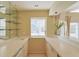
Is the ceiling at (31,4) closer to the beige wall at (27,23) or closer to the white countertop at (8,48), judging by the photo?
the beige wall at (27,23)

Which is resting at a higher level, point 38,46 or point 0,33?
point 0,33

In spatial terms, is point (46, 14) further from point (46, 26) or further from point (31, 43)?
point (31, 43)

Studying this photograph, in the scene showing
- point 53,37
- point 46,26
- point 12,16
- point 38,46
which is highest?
point 12,16

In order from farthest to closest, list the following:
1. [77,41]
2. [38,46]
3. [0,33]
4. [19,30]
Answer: [38,46] < [19,30] < [0,33] < [77,41]

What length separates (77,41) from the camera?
256 centimetres

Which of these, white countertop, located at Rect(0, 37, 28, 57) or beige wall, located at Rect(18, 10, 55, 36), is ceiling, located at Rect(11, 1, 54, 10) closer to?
beige wall, located at Rect(18, 10, 55, 36)

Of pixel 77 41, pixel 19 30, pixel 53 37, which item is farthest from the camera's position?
pixel 53 37

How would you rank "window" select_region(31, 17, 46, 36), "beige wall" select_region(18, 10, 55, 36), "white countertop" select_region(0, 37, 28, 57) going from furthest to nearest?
"beige wall" select_region(18, 10, 55, 36)
"window" select_region(31, 17, 46, 36)
"white countertop" select_region(0, 37, 28, 57)

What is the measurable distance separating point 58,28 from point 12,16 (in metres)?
1.21

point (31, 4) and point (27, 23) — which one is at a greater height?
point (31, 4)

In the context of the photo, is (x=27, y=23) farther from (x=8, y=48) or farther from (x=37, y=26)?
(x=8, y=48)

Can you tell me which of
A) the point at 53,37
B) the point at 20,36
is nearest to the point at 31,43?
the point at 53,37

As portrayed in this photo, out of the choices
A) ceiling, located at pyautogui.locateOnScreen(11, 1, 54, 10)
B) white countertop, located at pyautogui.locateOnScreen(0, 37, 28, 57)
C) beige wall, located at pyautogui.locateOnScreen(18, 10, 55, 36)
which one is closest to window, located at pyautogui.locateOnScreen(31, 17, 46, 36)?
beige wall, located at pyautogui.locateOnScreen(18, 10, 55, 36)

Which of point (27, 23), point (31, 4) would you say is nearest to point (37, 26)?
point (31, 4)
